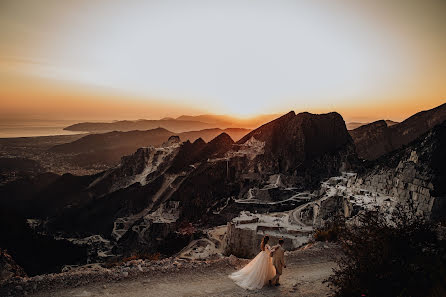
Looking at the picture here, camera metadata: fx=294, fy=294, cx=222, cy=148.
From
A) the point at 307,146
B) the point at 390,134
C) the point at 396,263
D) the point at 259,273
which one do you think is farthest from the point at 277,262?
the point at 390,134

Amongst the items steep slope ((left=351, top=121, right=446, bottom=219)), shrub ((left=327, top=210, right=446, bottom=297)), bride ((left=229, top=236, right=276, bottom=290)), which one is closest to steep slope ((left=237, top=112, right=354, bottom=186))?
steep slope ((left=351, top=121, right=446, bottom=219))

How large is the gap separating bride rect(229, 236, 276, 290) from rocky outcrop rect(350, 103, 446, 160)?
7994 centimetres

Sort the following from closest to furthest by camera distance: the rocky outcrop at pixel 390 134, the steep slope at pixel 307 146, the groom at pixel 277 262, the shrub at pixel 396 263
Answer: the shrub at pixel 396 263, the groom at pixel 277 262, the steep slope at pixel 307 146, the rocky outcrop at pixel 390 134

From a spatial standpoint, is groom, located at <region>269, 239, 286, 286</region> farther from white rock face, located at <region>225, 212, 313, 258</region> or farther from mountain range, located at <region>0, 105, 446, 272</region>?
mountain range, located at <region>0, 105, 446, 272</region>

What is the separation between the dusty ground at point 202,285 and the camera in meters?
7.71

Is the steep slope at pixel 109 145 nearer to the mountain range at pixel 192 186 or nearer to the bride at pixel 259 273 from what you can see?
the mountain range at pixel 192 186

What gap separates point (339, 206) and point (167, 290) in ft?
81.8

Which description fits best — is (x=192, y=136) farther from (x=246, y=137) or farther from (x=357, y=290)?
(x=357, y=290)

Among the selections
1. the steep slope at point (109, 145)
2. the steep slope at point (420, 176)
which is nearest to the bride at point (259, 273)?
the steep slope at point (420, 176)

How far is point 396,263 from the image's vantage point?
249 inches

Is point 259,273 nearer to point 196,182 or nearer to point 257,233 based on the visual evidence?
point 257,233

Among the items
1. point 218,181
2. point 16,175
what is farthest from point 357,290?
point 16,175

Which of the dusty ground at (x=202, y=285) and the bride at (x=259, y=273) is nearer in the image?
the dusty ground at (x=202, y=285)

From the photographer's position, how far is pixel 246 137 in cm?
7919
